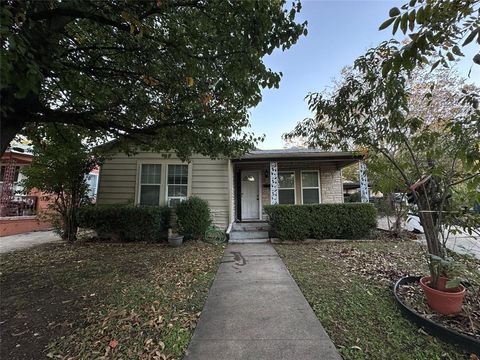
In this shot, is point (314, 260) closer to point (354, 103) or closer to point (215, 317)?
point (215, 317)

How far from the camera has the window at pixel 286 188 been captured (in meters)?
9.91

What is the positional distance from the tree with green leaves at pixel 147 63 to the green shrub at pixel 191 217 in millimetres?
2399

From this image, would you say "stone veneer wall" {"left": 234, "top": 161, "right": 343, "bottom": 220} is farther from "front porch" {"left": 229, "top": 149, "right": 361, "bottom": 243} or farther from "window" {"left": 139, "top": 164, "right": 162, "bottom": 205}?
"window" {"left": 139, "top": 164, "right": 162, "bottom": 205}

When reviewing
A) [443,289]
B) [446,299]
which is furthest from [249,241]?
[446,299]

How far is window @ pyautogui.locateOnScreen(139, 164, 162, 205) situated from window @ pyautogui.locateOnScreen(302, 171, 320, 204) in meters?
5.78

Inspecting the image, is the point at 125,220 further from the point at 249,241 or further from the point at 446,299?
the point at 446,299

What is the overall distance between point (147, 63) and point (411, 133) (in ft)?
14.3

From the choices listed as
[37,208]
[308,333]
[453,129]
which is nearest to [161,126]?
[308,333]

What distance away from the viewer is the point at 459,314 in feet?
9.00

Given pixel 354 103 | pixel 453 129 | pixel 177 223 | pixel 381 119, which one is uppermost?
pixel 354 103

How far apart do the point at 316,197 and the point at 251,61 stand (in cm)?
771

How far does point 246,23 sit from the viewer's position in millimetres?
3031

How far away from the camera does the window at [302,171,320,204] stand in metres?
9.77

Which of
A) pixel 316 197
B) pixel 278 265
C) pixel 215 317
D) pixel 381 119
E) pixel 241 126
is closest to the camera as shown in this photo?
pixel 215 317
